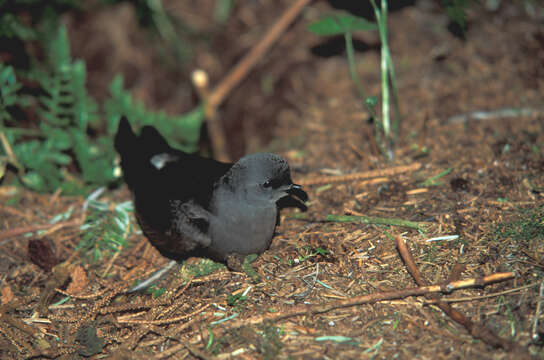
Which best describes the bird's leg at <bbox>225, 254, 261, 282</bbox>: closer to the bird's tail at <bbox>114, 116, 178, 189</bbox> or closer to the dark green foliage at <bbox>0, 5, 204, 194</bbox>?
the bird's tail at <bbox>114, 116, 178, 189</bbox>

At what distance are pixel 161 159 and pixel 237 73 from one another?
2.71 metres

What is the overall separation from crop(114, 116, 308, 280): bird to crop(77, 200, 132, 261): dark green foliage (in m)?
0.33

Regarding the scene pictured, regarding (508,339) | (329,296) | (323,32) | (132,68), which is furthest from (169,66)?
(508,339)

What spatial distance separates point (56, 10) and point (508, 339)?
229 inches

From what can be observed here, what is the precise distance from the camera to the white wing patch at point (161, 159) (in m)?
3.93

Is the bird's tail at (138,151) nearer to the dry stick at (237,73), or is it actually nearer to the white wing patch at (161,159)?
the white wing patch at (161,159)

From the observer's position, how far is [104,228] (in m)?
3.92

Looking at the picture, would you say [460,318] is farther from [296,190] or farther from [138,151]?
[138,151]

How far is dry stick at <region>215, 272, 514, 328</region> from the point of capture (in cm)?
272

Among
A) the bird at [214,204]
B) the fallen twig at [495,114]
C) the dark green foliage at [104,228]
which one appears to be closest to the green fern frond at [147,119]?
the dark green foliage at [104,228]

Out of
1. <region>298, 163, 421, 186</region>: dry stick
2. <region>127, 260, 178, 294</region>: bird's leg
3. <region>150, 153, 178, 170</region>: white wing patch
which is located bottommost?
<region>127, 260, 178, 294</region>: bird's leg

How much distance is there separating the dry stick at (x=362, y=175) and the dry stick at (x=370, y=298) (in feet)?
4.40

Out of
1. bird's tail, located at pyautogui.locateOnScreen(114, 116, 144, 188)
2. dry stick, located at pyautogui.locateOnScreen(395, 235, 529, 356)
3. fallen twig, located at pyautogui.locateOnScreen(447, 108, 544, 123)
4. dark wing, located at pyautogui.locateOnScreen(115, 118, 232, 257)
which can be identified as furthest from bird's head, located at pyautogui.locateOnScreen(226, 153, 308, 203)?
fallen twig, located at pyautogui.locateOnScreen(447, 108, 544, 123)

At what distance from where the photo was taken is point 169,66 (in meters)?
6.71
